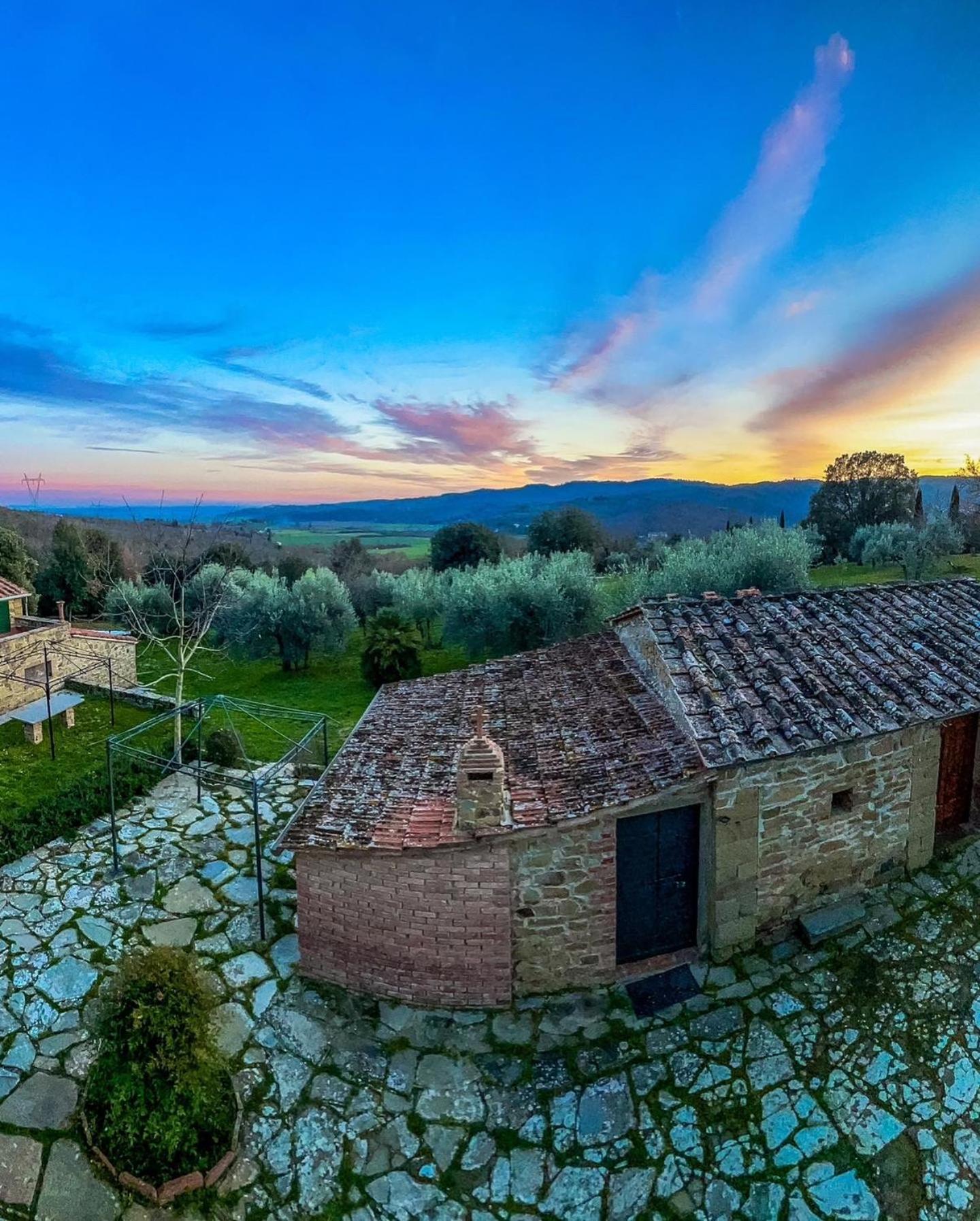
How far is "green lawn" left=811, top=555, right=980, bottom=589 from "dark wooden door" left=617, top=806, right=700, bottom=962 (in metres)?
24.6

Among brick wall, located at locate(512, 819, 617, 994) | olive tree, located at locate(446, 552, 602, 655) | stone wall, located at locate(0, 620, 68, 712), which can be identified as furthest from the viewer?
olive tree, located at locate(446, 552, 602, 655)

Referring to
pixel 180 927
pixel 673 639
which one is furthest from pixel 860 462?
pixel 180 927

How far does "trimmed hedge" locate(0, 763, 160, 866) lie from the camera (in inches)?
431

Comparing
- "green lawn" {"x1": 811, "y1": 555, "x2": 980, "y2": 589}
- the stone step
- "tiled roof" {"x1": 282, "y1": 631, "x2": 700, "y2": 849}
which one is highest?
"green lawn" {"x1": 811, "y1": 555, "x2": 980, "y2": 589}

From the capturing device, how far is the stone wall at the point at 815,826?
334 inches

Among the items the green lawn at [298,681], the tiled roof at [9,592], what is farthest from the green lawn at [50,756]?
the tiled roof at [9,592]

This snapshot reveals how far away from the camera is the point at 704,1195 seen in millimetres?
6309

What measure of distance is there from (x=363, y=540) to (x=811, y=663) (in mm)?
43543

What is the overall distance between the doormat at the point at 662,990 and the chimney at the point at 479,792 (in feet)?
9.70

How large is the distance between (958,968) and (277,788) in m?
11.1

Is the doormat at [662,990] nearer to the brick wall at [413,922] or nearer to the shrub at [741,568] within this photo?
the brick wall at [413,922]

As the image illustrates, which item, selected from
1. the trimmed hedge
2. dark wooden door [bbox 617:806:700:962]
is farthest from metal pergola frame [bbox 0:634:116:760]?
dark wooden door [bbox 617:806:700:962]

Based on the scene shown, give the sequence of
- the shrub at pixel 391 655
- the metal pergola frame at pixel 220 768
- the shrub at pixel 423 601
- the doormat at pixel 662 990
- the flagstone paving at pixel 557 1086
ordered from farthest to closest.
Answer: the shrub at pixel 423 601 → the shrub at pixel 391 655 → the metal pergola frame at pixel 220 768 → the doormat at pixel 662 990 → the flagstone paving at pixel 557 1086

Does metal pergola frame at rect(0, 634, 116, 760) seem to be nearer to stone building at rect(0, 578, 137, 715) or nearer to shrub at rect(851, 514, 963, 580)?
stone building at rect(0, 578, 137, 715)
